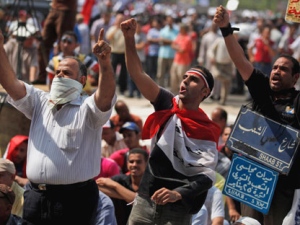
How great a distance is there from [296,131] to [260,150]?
0.33 metres

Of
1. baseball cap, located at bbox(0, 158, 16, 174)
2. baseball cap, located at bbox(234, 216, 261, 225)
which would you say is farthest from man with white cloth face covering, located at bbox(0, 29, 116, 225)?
baseball cap, located at bbox(234, 216, 261, 225)

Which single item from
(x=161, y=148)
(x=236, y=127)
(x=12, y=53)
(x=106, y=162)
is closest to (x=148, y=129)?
(x=161, y=148)

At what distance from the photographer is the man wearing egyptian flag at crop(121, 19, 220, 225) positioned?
21.4 feet

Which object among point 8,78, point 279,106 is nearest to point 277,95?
point 279,106

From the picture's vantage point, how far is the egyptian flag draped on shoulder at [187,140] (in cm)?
653

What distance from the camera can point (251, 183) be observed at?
7.23 metres

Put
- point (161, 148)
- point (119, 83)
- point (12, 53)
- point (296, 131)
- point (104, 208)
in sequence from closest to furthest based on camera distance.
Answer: point (161, 148), point (296, 131), point (104, 208), point (12, 53), point (119, 83)

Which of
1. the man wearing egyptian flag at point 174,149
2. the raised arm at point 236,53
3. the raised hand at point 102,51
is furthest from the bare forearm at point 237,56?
the raised hand at point 102,51

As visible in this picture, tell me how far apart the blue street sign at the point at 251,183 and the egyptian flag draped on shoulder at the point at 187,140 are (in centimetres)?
Answer: 62

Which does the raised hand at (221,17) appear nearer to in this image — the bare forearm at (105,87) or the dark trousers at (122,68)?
the bare forearm at (105,87)

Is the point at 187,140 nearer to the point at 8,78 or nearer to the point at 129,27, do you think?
the point at 129,27

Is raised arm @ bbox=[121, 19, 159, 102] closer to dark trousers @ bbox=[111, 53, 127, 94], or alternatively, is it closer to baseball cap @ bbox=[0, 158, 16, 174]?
baseball cap @ bbox=[0, 158, 16, 174]

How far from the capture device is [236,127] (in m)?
7.24

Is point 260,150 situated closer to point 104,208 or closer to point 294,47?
point 104,208
